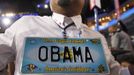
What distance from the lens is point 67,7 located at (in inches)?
70.4

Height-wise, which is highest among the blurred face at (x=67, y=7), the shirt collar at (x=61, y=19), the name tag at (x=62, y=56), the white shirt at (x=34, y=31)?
the blurred face at (x=67, y=7)

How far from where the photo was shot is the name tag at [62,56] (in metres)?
1.55

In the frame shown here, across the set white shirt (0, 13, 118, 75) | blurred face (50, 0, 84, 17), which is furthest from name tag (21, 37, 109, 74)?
blurred face (50, 0, 84, 17)

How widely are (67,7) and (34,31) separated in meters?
0.23

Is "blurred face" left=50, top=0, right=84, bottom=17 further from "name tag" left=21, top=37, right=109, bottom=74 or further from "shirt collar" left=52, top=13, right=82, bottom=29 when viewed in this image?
"name tag" left=21, top=37, right=109, bottom=74

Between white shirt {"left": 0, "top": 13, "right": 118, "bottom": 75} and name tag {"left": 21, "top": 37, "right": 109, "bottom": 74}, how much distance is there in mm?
65

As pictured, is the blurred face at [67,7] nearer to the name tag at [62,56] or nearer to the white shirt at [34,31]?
the white shirt at [34,31]

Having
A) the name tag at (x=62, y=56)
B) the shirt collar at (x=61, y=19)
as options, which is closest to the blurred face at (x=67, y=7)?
the shirt collar at (x=61, y=19)

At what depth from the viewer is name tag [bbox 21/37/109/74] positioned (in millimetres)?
1550

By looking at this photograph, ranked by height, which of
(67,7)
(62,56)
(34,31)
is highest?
(67,7)

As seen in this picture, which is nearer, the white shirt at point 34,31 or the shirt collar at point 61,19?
the white shirt at point 34,31

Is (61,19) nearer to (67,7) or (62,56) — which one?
(67,7)

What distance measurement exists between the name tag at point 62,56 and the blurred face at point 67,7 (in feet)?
0.69

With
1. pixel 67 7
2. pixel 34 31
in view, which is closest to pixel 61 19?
pixel 67 7
